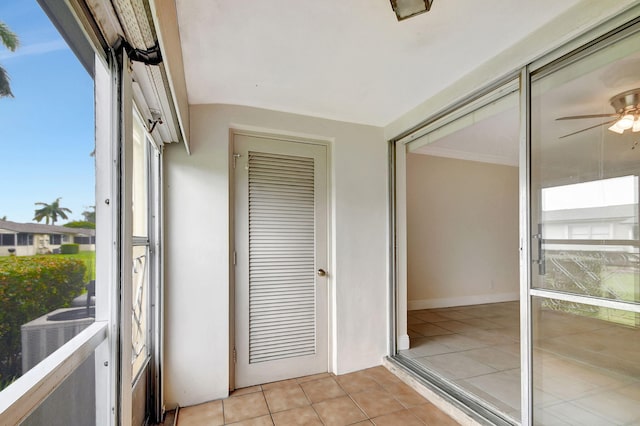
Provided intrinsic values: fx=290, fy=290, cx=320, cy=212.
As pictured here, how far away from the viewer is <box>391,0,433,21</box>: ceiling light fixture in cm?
125

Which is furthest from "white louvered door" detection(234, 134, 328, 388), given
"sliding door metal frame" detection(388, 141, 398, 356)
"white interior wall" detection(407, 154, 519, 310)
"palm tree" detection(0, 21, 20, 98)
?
"white interior wall" detection(407, 154, 519, 310)

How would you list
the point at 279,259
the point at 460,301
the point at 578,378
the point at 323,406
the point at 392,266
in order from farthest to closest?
the point at 460,301 → the point at 392,266 → the point at 279,259 → the point at 323,406 → the point at 578,378

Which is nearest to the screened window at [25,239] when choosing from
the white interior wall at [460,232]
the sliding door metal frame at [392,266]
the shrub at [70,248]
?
the shrub at [70,248]

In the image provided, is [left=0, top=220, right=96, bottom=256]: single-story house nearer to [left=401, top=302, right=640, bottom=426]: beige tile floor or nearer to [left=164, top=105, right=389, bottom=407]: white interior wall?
[left=164, top=105, right=389, bottom=407]: white interior wall

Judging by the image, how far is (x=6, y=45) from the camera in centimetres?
58

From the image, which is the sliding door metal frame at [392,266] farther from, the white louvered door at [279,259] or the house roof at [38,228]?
the house roof at [38,228]

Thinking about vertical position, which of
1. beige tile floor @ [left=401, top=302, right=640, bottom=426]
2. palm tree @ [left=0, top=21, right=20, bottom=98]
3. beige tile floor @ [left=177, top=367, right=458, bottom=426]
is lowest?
beige tile floor @ [left=177, top=367, right=458, bottom=426]

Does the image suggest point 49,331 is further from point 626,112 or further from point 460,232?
point 460,232

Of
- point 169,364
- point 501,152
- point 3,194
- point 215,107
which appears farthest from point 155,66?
point 501,152

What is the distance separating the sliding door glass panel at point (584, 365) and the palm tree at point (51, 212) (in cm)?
212

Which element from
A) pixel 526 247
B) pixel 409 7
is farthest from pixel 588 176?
pixel 409 7

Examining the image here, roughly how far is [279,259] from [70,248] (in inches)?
71.4

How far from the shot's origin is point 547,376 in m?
1.57

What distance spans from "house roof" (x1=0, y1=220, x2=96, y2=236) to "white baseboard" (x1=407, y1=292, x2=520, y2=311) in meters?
4.20
